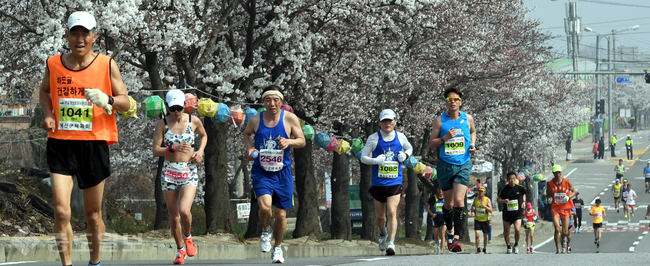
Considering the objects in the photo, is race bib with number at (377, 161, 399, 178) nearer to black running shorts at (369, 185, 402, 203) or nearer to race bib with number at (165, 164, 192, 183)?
black running shorts at (369, 185, 402, 203)

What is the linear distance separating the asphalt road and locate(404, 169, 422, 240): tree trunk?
405 centimetres

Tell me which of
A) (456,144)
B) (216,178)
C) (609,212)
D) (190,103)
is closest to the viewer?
(456,144)

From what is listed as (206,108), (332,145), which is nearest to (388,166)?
(206,108)

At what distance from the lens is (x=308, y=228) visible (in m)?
22.9

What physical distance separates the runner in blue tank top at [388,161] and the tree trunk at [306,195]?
1082 centimetres

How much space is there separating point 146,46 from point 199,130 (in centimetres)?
734

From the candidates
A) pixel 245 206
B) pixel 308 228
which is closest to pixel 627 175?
pixel 245 206

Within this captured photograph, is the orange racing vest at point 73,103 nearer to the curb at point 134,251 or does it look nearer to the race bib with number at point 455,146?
the curb at point 134,251

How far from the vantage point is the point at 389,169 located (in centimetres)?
1187

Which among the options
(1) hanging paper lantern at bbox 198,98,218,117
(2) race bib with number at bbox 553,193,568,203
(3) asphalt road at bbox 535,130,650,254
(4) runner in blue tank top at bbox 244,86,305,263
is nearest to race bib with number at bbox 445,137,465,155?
(4) runner in blue tank top at bbox 244,86,305,263

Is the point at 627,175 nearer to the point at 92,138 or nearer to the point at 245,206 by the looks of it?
the point at 245,206

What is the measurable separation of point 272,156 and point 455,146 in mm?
2783

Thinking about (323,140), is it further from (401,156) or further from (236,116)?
(401,156)

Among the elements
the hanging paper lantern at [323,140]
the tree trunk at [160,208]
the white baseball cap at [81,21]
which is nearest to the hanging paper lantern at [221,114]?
the hanging paper lantern at [323,140]
